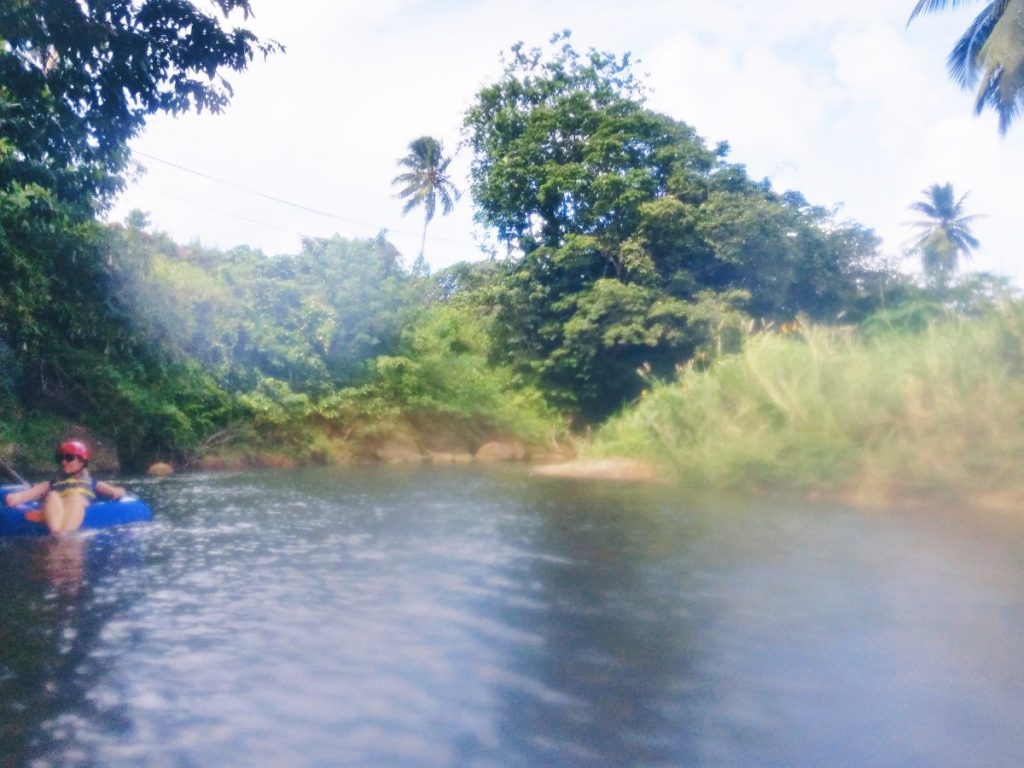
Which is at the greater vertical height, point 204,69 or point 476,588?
point 204,69

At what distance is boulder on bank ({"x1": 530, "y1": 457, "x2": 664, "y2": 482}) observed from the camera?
20391 millimetres

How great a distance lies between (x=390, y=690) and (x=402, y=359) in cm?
2289

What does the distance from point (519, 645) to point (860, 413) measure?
34.2ft

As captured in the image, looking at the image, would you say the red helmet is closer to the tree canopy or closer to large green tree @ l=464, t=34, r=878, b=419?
the tree canopy

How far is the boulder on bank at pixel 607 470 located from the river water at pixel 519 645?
706 centimetres

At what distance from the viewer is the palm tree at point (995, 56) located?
18172 millimetres

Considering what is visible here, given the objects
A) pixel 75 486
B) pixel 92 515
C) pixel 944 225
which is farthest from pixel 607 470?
pixel 944 225

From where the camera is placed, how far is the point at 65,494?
11.9 metres

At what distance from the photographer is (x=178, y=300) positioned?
2248cm

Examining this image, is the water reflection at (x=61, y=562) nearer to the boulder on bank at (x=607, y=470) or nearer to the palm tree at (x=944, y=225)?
the boulder on bank at (x=607, y=470)

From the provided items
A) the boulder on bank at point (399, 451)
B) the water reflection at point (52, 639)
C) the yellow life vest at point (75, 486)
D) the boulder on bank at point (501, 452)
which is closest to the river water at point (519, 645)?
the water reflection at point (52, 639)

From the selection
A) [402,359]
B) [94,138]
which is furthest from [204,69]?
[402,359]

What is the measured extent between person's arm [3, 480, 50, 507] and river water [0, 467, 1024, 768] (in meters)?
0.61

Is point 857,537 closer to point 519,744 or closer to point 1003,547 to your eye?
point 1003,547
